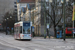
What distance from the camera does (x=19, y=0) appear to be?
4695 inches

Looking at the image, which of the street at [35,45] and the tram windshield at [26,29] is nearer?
the street at [35,45]

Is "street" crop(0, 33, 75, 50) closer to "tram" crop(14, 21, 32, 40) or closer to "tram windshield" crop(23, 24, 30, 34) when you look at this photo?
"tram" crop(14, 21, 32, 40)

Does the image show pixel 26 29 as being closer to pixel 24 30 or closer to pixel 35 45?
pixel 24 30

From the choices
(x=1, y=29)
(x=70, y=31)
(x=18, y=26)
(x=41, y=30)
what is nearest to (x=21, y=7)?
(x=1, y=29)

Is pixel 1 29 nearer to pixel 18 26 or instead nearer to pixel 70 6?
pixel 70 6

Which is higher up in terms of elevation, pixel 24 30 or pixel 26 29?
pixel 26 29

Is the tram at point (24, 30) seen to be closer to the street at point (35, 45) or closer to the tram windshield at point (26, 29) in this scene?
the tram windshield at point (26, 29)

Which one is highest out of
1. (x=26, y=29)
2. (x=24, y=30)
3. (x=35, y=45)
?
(x=26, y=29)

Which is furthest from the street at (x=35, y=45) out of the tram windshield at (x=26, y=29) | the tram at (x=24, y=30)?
the tram windshield at (x=26, y=29)

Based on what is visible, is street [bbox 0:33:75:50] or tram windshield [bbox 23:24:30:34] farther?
tram windshield [bbox 23:24:30:34]

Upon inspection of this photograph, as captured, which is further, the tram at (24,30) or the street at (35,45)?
the tram at (24,30)

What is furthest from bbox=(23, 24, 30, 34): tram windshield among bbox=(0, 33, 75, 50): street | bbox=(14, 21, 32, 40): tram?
bbox=(0, 33, 75, 50): street

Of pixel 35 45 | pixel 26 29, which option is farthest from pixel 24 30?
pixel 35 45

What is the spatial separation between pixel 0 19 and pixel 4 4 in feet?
36.8
